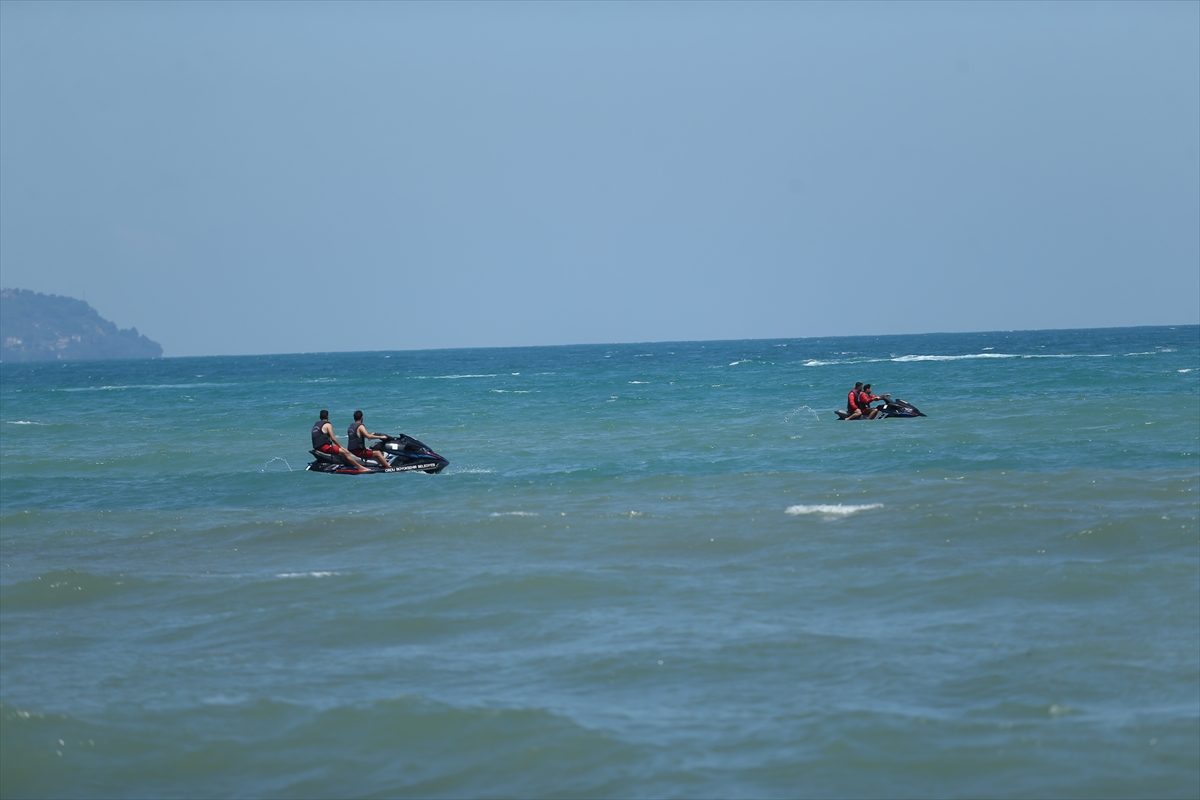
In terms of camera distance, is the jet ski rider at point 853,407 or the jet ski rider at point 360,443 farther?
the jet ski rider at point 853,407

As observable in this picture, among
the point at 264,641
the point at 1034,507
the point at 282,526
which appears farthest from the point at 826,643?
the point at 282,526

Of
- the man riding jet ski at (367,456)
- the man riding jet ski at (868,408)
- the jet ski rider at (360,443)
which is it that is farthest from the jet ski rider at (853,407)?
the jet ski rider at (360,443)

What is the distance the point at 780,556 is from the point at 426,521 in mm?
5497

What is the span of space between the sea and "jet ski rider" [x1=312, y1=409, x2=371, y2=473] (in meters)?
0.78

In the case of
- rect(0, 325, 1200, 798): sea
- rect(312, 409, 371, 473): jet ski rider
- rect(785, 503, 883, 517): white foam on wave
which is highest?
rect(312, 409, 371, 473): jet ski rider

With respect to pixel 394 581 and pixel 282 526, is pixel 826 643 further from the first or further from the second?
pixel 282 526

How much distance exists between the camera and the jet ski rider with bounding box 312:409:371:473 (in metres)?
21.8

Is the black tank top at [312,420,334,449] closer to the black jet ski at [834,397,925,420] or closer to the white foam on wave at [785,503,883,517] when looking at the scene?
the white foam on wave at [785,503,883,517]

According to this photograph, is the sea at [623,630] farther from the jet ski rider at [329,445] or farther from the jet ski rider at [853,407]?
the jet ski rider at [853,407]

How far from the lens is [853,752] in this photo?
732 centimetres

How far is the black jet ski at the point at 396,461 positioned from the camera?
860 inches

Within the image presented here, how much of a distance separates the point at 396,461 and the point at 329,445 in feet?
4.31

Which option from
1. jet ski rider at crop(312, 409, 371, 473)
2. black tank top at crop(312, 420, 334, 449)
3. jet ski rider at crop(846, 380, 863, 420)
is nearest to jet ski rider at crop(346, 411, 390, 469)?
jet ski rider at crop(312, 409, 371, 473)

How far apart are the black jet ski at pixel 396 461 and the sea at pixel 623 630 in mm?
469
